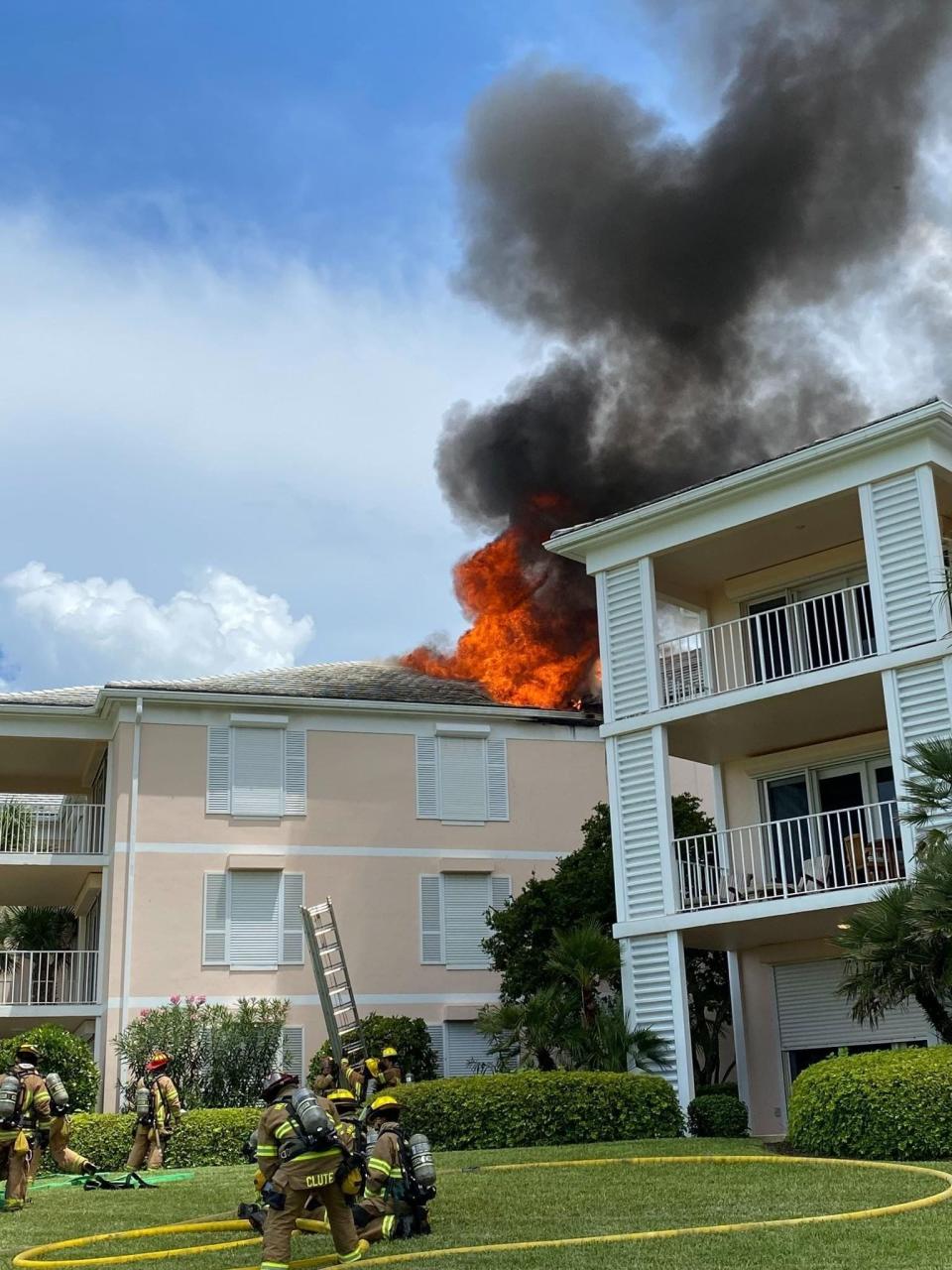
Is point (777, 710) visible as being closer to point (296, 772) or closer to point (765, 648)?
point (765, 648)

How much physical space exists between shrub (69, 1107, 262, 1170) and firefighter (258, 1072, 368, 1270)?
11218 mm

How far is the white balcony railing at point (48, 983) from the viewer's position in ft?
89.8

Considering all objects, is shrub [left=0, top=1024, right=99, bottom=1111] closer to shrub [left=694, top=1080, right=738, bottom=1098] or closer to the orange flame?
shrub [left=694, top=1080, right=738, bottom=1098]

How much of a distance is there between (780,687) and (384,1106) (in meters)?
10.4

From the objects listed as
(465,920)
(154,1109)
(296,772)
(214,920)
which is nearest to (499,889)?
(465,920)

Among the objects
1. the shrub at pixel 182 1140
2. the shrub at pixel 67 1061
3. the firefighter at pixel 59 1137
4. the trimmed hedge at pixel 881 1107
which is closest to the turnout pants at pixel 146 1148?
the firefighter at pixel 59 1137

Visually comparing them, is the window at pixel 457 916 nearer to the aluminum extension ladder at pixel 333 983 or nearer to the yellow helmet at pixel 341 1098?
the aluminum extension ladder at pixel 333 983

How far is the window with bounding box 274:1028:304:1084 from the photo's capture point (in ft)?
88.3

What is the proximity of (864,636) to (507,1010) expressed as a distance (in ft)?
25.4

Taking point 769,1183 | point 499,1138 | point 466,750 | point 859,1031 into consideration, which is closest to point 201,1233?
point 769,1183

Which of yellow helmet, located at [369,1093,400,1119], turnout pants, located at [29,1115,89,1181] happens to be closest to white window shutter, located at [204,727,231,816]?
turnout pants, located at [29,1115,89,1181]

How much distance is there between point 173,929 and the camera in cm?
2747

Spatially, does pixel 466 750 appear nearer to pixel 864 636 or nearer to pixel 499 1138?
pixel 864 636

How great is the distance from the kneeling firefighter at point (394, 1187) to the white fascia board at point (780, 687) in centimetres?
1011
